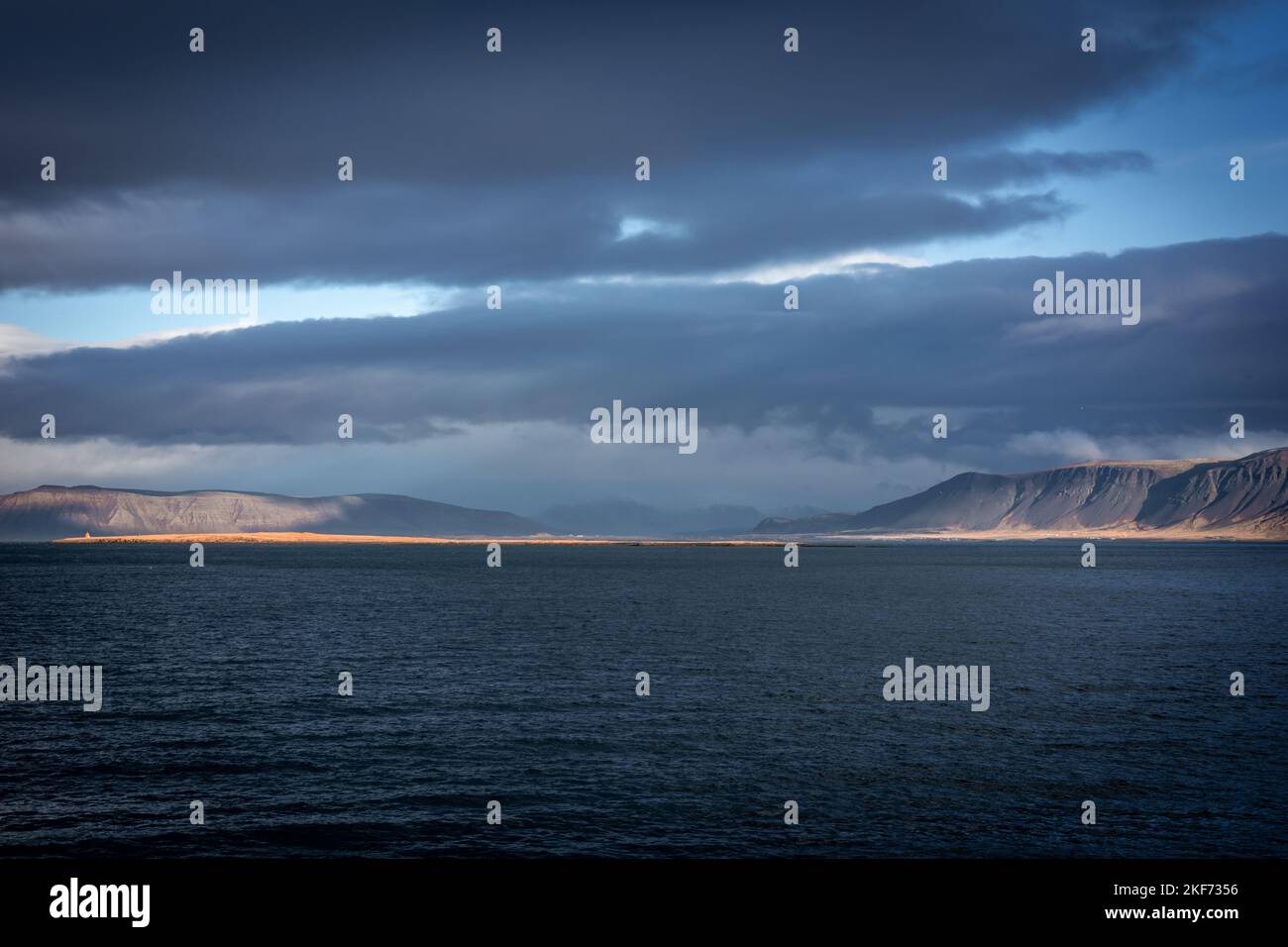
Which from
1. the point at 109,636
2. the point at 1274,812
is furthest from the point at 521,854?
the point at 109,636

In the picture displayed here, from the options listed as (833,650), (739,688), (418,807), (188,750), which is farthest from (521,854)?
(833,650)
